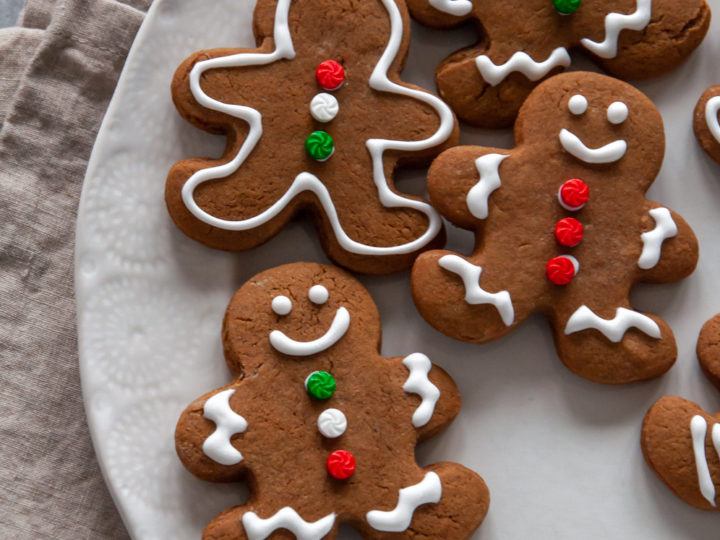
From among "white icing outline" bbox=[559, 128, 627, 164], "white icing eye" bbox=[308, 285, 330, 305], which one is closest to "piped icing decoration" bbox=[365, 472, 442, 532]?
"white icing eye" bbox=[308, 285, 330, 305]

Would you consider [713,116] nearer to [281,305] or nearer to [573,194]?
[573,194]

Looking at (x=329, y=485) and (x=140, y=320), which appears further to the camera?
(x=140, y=320)

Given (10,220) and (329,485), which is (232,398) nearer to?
(329,485)

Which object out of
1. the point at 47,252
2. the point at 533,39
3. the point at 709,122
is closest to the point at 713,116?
the point at 709,122

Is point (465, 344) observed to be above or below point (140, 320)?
below

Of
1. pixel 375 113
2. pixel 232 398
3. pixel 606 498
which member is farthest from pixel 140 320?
pixel 606 498

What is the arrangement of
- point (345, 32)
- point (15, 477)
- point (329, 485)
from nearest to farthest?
point (329, 485) → point (345, 32) → point (15, 477)
